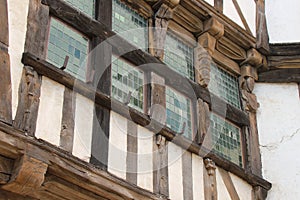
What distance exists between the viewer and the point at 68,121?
15.9 feet

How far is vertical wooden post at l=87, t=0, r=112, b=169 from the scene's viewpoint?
197 inches

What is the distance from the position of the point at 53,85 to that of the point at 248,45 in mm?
2948

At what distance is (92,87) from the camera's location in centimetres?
516

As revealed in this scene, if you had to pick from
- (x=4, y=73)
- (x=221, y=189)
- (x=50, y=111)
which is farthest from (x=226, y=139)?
(x=4, y=73)

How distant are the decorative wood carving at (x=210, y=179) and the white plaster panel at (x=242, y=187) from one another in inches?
12.3

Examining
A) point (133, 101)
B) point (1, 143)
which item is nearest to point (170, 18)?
point (133, 101)

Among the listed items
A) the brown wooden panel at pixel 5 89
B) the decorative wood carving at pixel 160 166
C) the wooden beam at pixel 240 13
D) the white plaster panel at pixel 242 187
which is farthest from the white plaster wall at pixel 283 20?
the brown wooden panel at pixel 5 89

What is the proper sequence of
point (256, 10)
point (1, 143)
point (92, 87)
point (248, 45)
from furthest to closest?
point (256, 10) → point (248, 45) → point (92, 87) → point (1, 143)

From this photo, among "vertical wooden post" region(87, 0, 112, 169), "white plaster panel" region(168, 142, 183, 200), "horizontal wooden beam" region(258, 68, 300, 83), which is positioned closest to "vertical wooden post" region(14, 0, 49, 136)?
"vertical wooden post" region(87, 0, 112, 169)

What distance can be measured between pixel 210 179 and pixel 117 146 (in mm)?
1139

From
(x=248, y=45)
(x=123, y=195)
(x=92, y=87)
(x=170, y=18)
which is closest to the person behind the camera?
(x=123, y=195)

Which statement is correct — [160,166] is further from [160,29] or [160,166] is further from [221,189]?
[160,29]

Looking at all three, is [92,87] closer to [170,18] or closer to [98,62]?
[98,62]

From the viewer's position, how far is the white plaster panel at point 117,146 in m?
5.07
